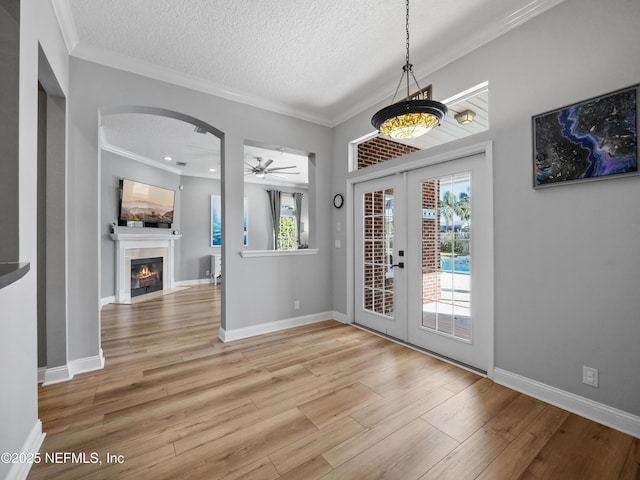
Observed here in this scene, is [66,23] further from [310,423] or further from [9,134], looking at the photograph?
[310,423]

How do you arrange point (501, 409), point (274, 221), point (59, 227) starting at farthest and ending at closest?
point (274, 221) < point (59, 227) < point (501, 409)

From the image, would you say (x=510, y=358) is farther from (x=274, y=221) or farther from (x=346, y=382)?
(x=274, y=221)

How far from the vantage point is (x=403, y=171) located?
323 centimetres

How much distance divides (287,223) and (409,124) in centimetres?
729

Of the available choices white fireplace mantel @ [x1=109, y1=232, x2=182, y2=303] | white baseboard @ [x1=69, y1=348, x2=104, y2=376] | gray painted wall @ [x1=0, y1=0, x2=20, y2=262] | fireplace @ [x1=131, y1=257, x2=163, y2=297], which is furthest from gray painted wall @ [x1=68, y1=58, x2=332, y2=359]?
fireplace @ [x1=131, y1=257, x2=163, y2=297]

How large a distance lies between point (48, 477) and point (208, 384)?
105 centimetres

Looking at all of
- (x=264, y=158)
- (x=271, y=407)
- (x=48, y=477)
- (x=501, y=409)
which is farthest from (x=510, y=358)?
(x=264, y=158)

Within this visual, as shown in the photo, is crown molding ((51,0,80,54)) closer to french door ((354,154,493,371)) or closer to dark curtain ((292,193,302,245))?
french door ((354,154,493,371))

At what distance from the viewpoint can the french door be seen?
2.56 m

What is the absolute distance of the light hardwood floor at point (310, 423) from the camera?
4.93 ft

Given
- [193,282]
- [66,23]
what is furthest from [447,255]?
[193,282]

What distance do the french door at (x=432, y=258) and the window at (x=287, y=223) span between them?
5.20 meters

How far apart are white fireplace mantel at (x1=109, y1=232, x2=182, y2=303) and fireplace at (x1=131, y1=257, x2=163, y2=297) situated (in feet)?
0.37

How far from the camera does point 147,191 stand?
617cm
